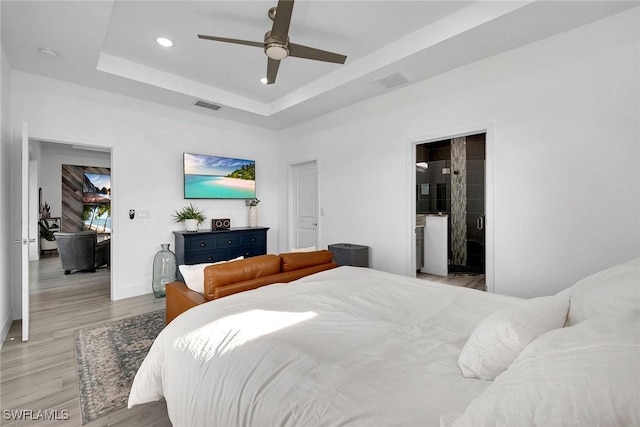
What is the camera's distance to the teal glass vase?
163 inches

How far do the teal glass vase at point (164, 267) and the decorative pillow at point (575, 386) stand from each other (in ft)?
14.2

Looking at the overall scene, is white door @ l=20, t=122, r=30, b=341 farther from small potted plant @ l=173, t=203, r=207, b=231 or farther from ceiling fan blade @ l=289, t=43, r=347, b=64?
ceiling fan blade @ l=289, t=43, r=347, b=64

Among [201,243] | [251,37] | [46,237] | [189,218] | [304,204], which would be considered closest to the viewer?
[251,37]

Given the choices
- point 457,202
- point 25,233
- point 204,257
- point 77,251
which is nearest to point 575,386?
point 25,233

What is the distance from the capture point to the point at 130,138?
4.12 metres

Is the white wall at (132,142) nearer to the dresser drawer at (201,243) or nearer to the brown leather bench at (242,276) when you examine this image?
the dresser drawer at (201,243)

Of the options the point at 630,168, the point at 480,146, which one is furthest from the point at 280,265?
the point at 480,146

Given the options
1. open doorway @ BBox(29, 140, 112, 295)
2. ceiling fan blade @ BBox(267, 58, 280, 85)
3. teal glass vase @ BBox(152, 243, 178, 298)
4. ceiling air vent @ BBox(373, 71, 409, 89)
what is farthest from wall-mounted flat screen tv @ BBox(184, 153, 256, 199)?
open doorway @ BBox(29, 140, 112, 295)

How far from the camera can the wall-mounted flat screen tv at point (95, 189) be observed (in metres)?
7.80

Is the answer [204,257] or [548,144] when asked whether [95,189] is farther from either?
[548,144]

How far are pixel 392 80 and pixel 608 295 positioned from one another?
3.28 meters

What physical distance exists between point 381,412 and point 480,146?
583 cm

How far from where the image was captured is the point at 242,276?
2125 millimetres

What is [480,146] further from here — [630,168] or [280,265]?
[280,265]
